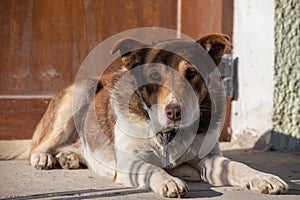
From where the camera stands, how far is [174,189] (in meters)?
3.38

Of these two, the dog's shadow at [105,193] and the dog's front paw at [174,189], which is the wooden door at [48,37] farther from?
the dog's front paw at [174,189]

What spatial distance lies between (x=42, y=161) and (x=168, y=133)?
103 centimetres

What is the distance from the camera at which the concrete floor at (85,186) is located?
346 cm

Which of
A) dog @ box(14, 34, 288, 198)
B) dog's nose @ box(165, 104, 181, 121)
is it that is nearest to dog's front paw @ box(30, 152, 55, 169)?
dog @ box(14, 34, 288, 198)

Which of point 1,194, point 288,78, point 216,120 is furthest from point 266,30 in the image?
point 1,194

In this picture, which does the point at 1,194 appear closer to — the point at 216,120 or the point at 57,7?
the point at 216,120

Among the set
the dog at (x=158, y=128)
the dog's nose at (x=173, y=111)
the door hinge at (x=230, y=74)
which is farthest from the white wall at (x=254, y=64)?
the dog's nose at (x=173, y=111)

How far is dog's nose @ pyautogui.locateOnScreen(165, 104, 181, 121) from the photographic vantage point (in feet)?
11.4

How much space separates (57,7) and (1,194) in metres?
2.29

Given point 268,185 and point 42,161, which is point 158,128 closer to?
point 268,185

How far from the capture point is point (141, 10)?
5.61 metres

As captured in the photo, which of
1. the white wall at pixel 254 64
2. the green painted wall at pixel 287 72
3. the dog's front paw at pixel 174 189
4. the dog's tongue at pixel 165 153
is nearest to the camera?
the dog's front paw at pixel 174 189

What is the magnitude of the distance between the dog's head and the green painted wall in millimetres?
1435

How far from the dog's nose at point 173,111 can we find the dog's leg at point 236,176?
53 cm
